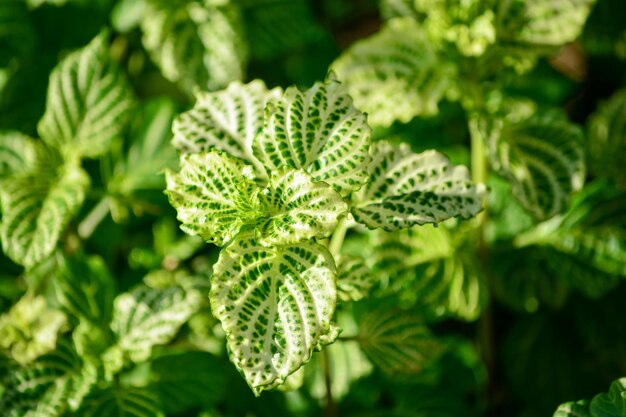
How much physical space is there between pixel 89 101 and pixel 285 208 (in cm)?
57

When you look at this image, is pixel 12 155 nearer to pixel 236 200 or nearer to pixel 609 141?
pixel 236 200

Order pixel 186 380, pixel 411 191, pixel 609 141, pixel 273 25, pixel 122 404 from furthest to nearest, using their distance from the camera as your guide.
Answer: pixel 273 25 → pixel 609 141 → pixel 186 380 → pixel 122 404 → pixel 411 191

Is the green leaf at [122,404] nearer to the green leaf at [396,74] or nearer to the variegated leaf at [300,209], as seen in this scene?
the variegated leaf at [300,209]

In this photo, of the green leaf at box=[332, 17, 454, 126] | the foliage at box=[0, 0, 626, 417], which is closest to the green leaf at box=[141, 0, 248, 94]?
the foliage at box=[0, 0, 626, 417]

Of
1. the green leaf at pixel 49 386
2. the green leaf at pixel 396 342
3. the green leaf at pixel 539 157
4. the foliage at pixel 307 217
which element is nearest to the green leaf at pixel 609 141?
the foliage at pixel 307 217

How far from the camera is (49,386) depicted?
999mm

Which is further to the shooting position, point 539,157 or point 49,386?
point 539,157

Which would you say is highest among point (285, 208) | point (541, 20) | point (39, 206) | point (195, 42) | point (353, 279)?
point (195, 42)

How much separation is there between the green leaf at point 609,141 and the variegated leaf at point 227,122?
79 cm

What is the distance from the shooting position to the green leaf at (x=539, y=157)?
3.55ft

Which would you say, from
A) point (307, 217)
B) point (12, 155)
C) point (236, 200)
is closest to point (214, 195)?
point (236, 200)

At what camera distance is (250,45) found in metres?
1.56

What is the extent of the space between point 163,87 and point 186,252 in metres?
0.57

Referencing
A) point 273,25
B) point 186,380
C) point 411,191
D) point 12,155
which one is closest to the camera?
point 411,191
